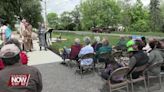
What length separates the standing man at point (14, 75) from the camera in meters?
3.72

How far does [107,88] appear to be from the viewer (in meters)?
7.07

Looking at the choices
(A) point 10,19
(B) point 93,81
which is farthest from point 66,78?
(A) point 10,19

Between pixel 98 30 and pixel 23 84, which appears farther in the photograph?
pixel 98 30

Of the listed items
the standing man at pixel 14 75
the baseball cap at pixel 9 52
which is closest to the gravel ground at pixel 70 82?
the standing man at pixel 14 75

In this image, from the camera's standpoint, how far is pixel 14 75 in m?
3.72

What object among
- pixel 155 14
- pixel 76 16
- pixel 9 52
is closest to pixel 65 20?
pixel 76 16

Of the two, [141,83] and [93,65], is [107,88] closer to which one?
[141,83]

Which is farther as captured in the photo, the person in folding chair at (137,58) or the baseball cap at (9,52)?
the person in folding chair at (137,58)

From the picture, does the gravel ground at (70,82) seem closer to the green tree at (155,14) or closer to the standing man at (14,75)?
the standing man at (14,75)

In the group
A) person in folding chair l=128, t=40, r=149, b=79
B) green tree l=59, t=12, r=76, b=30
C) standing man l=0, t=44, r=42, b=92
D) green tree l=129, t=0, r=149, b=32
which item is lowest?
green tree l=59, t=12, r=76, b=30

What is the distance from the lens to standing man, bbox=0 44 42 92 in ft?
12.2

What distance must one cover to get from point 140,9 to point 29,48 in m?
63.4

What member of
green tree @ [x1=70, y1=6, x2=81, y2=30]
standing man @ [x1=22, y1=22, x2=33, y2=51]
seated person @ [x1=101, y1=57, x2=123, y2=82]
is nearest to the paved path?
seated person @ [x1=101, y1=57, x2=123, y2=82]

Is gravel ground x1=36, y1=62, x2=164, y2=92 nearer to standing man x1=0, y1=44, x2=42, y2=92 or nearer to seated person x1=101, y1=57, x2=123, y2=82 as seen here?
seated person x1=101, y1=57, x2=123, y2=82
